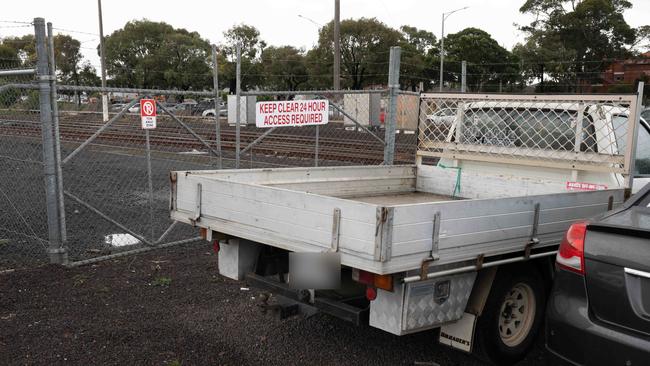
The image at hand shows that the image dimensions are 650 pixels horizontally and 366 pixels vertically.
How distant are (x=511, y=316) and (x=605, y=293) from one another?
1.20 meters

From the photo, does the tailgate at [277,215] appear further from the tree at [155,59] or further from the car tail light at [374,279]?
the tree at [155,59]

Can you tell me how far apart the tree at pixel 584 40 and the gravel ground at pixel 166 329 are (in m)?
54.6

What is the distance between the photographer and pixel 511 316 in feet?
14.3

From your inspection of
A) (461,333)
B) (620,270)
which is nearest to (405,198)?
(461,333)

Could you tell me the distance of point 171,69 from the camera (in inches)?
2410

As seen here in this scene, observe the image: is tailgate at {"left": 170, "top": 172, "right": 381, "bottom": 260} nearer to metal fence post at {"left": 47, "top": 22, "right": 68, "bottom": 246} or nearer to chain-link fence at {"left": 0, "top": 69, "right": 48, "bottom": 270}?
metal fence post at {"left": 47, "top": 22, "right": 68, "bottom": 246}

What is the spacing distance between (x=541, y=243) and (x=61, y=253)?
4.91m

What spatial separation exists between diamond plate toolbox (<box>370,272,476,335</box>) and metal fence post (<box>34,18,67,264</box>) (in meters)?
4.12

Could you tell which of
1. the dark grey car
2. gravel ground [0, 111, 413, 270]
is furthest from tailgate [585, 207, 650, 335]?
gravel ground [0, 111, 413, 270]

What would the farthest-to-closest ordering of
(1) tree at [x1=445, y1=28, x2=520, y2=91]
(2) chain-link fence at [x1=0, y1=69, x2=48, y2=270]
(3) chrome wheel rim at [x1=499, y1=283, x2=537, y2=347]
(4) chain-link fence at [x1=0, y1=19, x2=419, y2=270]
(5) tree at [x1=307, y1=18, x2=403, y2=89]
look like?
A: 1. (1) tree at [x1=445, y1=28, x2=520, y2=91]
2. (5) tree at [x1=307, y1=18, x2=403, y2=89]
3. (2) chain-link fence at [x1=0, y1=69, x2=48, y2=270]
4. (4) chain-link fence at [x1=0, y1=19, x2=419, y2=270]
5. (3) chrome wheel rim at [x1=499, y1=283, x2=537, y2=347]

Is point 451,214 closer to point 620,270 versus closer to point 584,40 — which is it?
point 620,270

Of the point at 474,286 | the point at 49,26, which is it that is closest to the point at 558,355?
the point at 474,286

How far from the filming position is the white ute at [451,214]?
3346mm

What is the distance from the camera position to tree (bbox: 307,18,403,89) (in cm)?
5606
